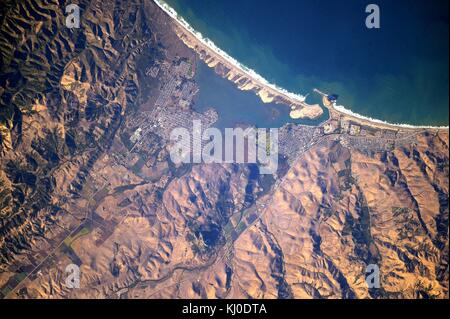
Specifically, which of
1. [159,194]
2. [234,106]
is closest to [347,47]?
[234,106]

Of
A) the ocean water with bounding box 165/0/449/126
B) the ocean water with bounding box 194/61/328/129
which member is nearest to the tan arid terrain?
the ocean water with bounding box 194/61/328/129

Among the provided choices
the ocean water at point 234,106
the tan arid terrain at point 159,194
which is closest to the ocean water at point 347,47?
the ocean water at point 234,106

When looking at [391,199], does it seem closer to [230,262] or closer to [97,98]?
[230,262]

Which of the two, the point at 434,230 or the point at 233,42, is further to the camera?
the point at 233,42

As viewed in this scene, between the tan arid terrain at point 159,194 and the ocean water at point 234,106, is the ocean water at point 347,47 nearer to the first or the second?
the ocean water at point 234,106

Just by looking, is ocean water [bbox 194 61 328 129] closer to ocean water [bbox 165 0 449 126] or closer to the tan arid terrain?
the tan arid terrain
